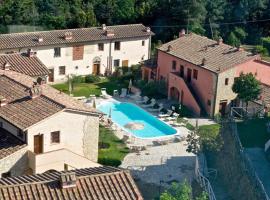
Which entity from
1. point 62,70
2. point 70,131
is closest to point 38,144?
point 70,131

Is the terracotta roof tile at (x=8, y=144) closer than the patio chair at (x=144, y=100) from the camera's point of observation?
Yes

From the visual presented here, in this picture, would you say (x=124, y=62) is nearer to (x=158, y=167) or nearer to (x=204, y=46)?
(x=204, y=46)

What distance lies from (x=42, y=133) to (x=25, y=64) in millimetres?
11770

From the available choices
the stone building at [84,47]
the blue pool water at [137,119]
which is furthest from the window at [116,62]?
the blue pool water at [137,119]

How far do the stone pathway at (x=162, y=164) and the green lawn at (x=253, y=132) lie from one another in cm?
332

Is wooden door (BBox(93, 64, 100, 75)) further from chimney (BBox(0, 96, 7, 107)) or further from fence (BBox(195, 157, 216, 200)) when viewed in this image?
chimney (BBox(0, 96, 7, 107))

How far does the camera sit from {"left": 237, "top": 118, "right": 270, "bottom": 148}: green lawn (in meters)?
37.7

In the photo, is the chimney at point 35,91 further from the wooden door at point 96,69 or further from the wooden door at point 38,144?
the wooden door at point 96,69

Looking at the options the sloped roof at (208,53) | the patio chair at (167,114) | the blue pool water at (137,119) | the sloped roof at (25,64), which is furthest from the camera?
Result: the sloped roof at (208,53)

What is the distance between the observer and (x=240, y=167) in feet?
110

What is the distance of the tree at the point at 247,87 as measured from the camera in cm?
4328

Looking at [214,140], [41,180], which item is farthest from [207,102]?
[41,180]

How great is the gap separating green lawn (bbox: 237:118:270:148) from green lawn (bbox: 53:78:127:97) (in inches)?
496

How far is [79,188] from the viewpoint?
23609 millimetres
